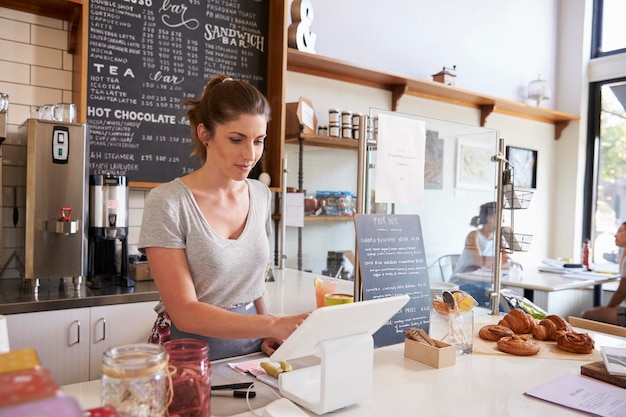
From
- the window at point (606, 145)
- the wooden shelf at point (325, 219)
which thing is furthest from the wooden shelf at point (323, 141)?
the window at point (606, 145)

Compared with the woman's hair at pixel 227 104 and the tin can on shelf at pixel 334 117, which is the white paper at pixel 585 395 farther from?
the tin can on shelf at pixel 334 117

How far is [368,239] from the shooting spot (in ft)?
5.08

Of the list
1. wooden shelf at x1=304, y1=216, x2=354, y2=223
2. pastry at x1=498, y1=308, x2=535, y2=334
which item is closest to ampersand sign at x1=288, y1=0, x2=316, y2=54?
→ wooden shelf at x1=304, y1=216, x2=354, y2=223

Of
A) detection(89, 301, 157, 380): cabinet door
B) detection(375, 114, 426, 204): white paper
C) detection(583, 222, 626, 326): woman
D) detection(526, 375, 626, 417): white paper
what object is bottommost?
detection(583, 222, 626, 326): woman

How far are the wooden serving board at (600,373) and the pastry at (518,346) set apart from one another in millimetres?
146

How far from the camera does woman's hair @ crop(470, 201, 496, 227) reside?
2.26 meters

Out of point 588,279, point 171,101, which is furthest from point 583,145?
point 171,101

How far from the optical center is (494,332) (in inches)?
61.7

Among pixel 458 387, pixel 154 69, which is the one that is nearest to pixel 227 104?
pixel 458 387

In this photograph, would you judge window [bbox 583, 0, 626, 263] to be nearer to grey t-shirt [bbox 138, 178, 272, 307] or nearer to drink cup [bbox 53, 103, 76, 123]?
grey t-shirt [bbox 138, 178, 272, 307]

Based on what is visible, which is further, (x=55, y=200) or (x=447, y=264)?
(x=447, y=264)

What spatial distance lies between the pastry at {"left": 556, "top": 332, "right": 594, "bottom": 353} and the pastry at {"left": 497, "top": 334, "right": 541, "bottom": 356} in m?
0.08

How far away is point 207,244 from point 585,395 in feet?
3.16

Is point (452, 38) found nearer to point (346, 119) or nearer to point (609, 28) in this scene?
point (346, 119)
